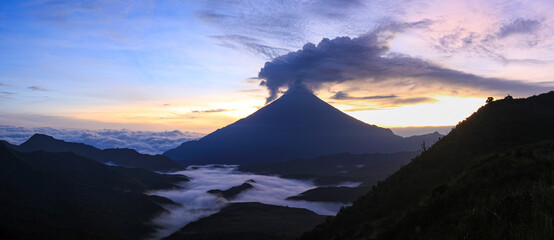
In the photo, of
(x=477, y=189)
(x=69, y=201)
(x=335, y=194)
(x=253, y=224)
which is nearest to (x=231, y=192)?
(x=335, y=194)

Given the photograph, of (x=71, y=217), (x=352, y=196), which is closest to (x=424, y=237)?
(x=71, y=217)

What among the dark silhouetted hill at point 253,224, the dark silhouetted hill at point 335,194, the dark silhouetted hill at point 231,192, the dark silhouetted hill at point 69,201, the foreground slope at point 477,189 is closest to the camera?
the foreground slope at point 477,189

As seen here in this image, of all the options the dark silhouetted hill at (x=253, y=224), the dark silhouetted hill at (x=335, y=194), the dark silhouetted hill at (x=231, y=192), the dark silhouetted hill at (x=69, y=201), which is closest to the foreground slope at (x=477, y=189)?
the dark silhouetted hill at (x=253, y=224)

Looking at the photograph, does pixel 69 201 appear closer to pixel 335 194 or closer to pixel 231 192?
pixel 231 192

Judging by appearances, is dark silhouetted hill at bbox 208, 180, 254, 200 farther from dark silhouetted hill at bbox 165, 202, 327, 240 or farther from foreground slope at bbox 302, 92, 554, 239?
foreground slope at bbox 302, 92, 554, 239

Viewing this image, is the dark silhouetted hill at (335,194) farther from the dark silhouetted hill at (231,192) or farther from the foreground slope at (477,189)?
the foreground slope at (477,189)

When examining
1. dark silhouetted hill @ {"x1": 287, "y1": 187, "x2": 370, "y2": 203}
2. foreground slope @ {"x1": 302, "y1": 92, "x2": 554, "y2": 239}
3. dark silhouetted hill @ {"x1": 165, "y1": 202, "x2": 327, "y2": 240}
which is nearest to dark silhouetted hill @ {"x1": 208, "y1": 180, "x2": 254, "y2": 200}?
dark silhouetted hill @ {"x1": 287, "y1": 187, "x2": 370, "y2": 203}

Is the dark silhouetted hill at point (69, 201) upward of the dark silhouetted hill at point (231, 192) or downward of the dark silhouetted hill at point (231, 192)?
Result: upward
